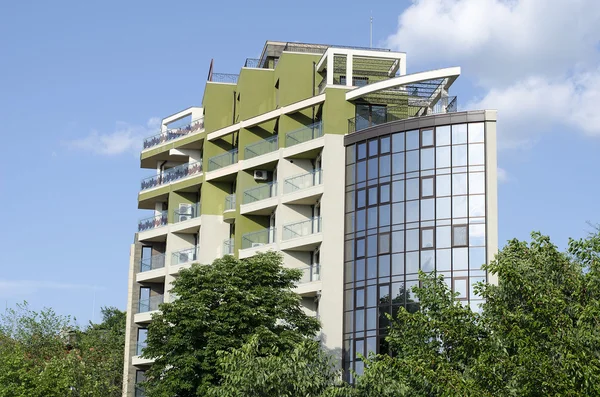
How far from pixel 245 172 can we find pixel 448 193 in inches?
543

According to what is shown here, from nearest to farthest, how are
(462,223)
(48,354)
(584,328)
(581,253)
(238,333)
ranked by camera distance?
1. (584,328)
2. (581,253)
3. (238,333)
4. (462,223)
5. (48,354)

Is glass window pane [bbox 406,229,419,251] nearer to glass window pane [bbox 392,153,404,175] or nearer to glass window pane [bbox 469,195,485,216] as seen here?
glass window pane [bbox 469,195,485,216]

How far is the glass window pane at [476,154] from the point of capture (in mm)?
52000

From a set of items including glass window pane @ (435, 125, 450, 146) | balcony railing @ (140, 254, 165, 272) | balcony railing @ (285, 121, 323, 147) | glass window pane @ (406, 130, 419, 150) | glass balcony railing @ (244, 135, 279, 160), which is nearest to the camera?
glass window pane @ (435, 125, 450, 146)

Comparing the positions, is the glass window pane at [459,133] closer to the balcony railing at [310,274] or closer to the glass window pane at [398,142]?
the glass window pane at [398,142]

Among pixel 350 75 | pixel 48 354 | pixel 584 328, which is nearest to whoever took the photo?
pixel 584 328

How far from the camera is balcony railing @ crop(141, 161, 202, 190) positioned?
2579 inches

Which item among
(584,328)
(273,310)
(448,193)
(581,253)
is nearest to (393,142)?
(448,193)

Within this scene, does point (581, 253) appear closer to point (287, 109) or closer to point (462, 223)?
point (462, 223)

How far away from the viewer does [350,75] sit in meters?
57.3

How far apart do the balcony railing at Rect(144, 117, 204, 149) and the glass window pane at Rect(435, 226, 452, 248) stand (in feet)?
67.3

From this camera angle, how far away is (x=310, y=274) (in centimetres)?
5578

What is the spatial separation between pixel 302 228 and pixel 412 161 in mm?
7352

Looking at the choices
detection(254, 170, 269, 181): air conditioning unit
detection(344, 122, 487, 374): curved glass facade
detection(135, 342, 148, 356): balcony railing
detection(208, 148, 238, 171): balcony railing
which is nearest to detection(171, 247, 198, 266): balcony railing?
detection(208, 148, 238, 171): balcony railing
